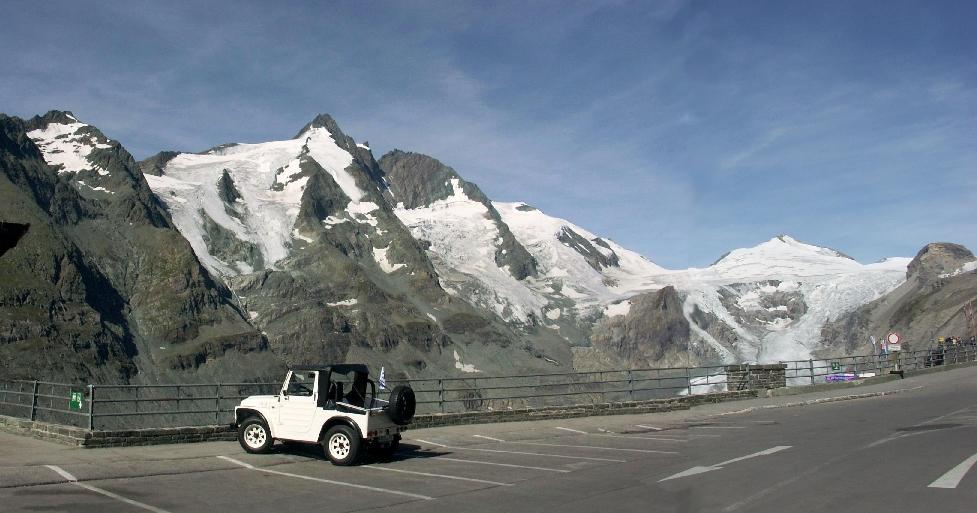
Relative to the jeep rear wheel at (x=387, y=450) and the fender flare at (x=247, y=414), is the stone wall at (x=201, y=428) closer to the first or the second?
the fender flare at (x=247, y=414)

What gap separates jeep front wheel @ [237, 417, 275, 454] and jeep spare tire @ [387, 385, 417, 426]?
2683 mm

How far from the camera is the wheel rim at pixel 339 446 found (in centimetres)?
1599

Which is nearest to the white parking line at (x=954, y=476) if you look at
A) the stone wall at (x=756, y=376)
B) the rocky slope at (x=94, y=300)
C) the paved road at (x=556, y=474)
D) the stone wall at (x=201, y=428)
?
the paved road at (x=556, y=474)

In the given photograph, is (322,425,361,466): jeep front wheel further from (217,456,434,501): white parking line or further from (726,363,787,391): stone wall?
(726,363,787,391): stone wall

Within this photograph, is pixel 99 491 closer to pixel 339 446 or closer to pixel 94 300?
pixel 339 446

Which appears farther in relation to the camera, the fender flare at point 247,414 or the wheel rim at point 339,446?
the fender flare at point 247,414

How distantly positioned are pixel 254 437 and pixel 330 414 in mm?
2051

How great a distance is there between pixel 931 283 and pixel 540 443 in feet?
650

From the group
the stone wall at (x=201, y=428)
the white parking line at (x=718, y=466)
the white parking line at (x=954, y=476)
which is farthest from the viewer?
the stone wall at (x=201, y=428)

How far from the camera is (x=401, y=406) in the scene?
1711 cm

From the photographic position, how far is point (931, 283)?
617 feet

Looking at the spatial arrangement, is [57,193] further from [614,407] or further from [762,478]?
[762,478]

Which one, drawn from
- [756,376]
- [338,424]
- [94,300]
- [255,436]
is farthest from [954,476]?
[94,300]

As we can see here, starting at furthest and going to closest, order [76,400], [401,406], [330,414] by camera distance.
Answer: [76,400], [401,406], [330,414]
